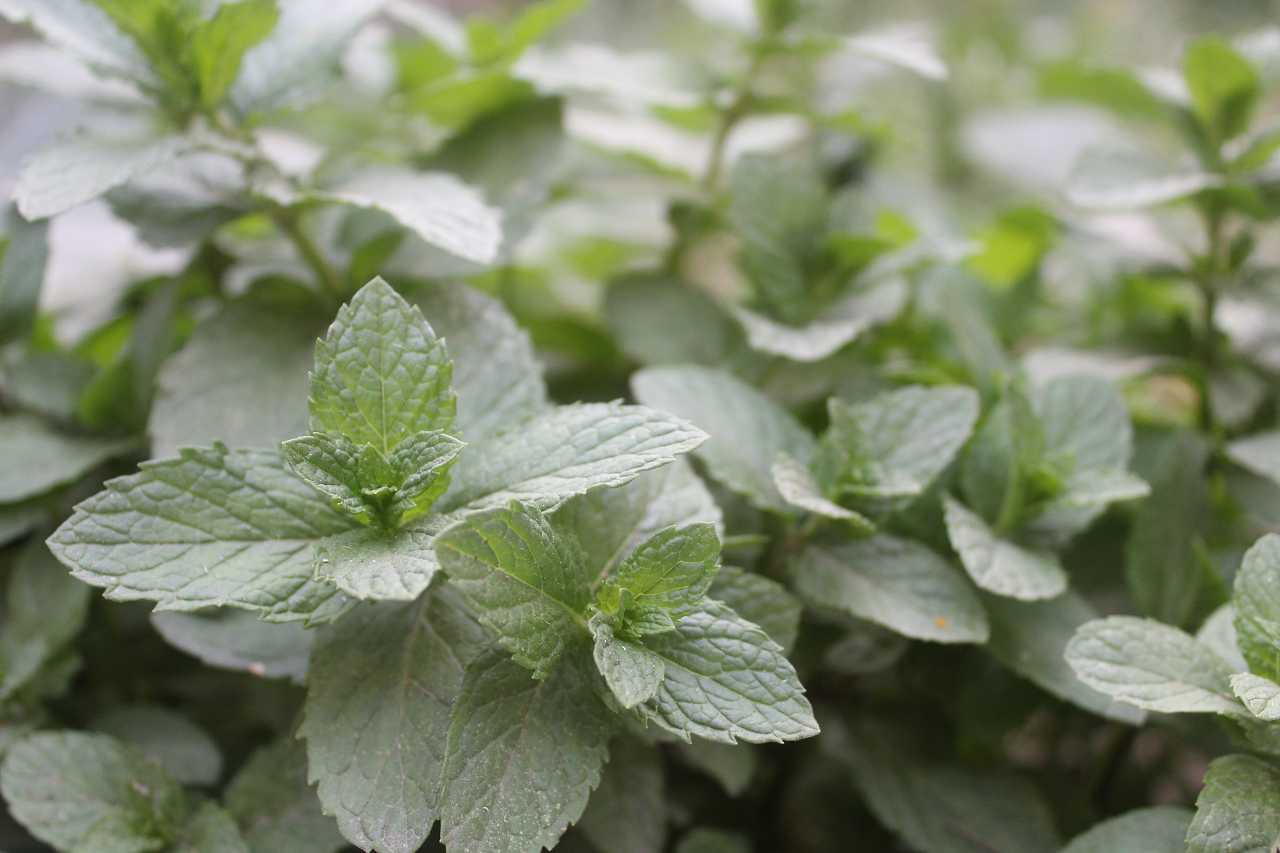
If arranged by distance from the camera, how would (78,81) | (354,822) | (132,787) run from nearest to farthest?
(354,822), (132,787), (78,81)

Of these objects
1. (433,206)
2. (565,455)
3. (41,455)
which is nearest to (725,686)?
(565,455)

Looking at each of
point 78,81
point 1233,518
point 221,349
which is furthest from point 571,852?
point 78,81

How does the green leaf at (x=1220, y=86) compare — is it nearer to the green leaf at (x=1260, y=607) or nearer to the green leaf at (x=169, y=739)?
the green leaf at (x=1260, y=607)

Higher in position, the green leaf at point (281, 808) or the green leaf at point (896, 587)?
the green leaf at point (896, 587)

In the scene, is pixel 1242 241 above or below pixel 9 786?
above

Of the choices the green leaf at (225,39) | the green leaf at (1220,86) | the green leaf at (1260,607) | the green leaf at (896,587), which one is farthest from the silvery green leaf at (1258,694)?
the green leaf at (225,39)

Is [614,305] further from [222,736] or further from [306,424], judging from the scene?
[222,736]
